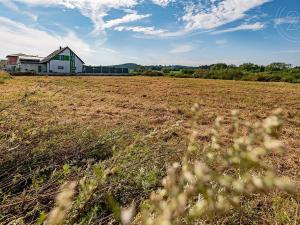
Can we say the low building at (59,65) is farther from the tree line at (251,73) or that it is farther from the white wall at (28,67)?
the tree line at (251,73)

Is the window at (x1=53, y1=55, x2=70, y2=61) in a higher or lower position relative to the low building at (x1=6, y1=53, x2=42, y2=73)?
higher

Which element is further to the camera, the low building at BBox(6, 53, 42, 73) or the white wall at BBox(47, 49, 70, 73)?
the white wall at BBox(47, 49, 70, 73)

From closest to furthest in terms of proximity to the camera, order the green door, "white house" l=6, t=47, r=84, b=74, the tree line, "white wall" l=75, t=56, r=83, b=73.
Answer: the tree line < "white house" l=6, t=47, r=84, b=74 < the green door < "white wall" l=75, t=56, r=83, b=73

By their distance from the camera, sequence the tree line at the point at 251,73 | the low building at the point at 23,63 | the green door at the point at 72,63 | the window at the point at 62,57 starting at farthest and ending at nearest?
1. the green door at the point at 72,63
2. the window at the point at 62,57
3. the low building at the point at 23,63
4. the tree line at the point at 251,73

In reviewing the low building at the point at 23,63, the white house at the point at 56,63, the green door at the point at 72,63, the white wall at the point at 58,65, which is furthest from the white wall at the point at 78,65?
the low building at the point at 23,63

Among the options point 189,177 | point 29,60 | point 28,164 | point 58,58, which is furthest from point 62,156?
point 29,60

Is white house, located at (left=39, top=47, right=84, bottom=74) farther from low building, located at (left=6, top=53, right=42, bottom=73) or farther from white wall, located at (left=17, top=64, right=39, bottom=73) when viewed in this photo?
low building, located at (left=6, top=53, right=42, bottom=73)

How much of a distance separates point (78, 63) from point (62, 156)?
68072 millimetres

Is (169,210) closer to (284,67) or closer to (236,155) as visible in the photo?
(236,155)

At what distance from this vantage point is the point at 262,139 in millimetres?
583

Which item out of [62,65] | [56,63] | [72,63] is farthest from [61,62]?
[72,63]

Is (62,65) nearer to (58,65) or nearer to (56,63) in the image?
(58,65)

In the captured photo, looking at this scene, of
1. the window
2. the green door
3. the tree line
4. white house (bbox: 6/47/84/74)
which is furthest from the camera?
the green door

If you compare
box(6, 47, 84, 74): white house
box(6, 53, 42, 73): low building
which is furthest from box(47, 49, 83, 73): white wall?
box(6, 53, 42, 73): low building
